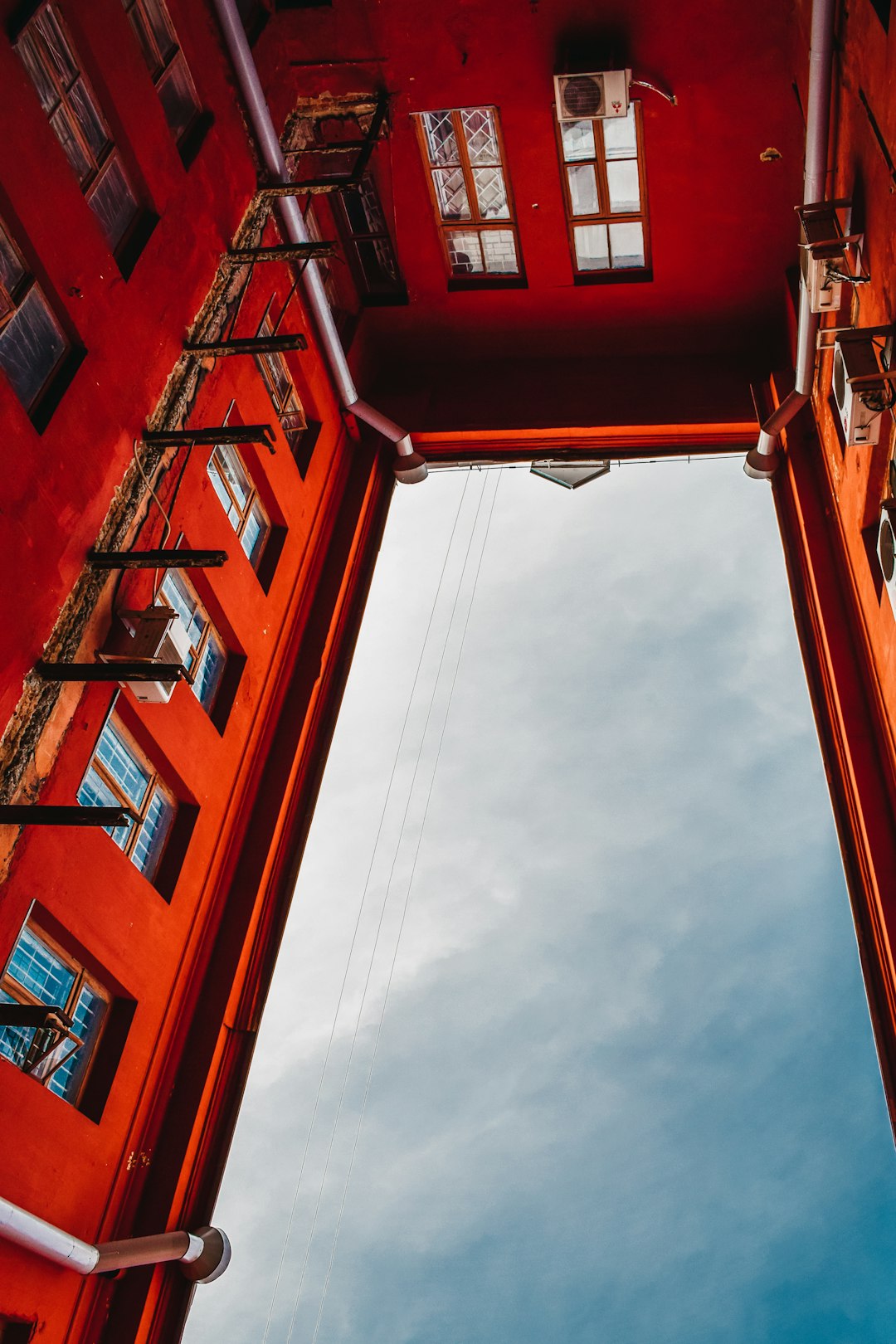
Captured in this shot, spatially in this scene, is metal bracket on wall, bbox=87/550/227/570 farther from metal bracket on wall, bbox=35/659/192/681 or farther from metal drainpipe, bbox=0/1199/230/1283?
metal drainpipe, bbox=0/1199/230/1283

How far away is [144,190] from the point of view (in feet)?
41.8

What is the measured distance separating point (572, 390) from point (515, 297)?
1.87 meters

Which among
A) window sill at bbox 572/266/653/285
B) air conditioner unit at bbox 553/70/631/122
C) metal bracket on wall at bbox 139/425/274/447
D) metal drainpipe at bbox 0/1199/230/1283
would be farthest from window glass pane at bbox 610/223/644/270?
metal drainpipe at bbox 0/1199/230/1283

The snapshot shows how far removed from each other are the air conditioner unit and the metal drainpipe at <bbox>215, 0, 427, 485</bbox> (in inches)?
160

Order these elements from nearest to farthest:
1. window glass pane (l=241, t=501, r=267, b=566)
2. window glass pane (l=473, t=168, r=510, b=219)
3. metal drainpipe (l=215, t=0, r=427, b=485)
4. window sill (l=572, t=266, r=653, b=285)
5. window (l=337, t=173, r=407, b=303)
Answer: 1. metal drainpipe (l=215, t=0, r=427, b=485)
2. window glass pane (l=241, t=501, r=267, b=566)
3. window glass pane (l=473, t=168, r=510, b=219)
4. window (l=337, t=173, r=407, b=303)
5. window sill (l=572, t=266, r=653, b=285)

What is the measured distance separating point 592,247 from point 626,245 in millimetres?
577

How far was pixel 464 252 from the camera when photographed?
18.9 m

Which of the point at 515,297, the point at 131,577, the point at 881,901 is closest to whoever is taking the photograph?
the point at 131,577

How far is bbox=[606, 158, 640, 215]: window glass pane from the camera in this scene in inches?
690

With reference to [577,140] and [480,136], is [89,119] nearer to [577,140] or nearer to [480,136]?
[480,136]

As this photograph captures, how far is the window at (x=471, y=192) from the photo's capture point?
17327mm

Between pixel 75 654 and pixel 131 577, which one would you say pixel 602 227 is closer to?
pixel 131 577

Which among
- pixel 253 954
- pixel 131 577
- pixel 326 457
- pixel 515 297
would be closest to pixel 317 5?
pixel 515 297

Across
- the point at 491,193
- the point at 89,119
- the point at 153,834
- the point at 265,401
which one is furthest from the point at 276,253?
the point at 153,834
